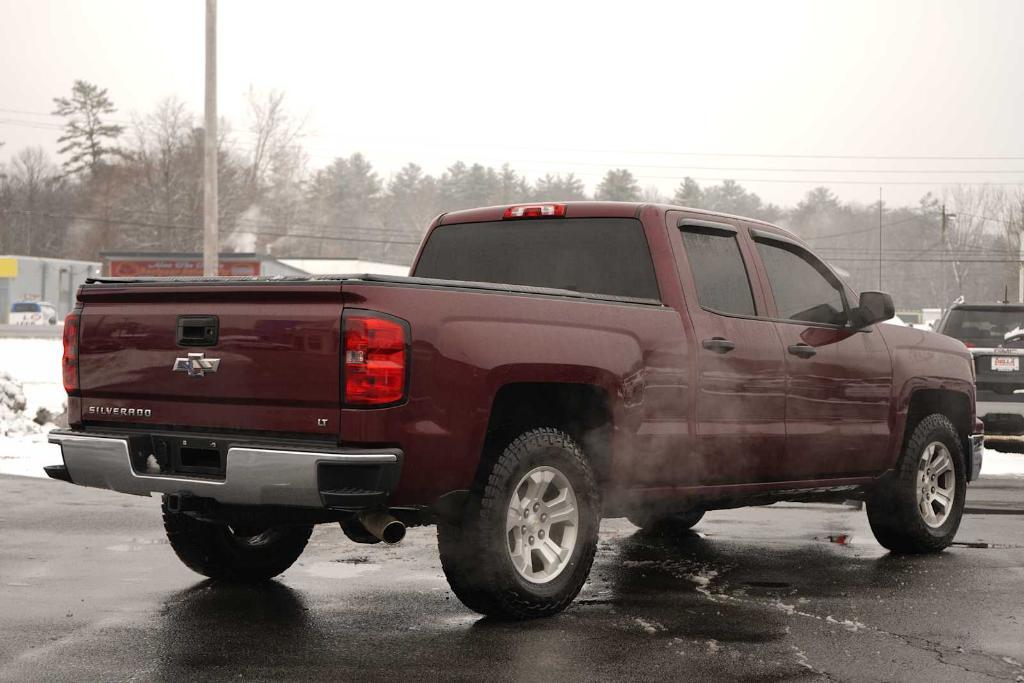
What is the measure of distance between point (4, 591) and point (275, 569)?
1.36 m

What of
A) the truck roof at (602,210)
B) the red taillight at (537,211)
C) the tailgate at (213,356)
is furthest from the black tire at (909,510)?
the tailgate at (213,356)

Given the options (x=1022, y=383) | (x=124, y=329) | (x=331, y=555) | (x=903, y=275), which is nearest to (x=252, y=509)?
(x=124, y=329)

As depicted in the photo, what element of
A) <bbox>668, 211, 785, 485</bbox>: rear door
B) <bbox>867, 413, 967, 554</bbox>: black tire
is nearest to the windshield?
<bbox>867, 413, 967, 554</bbox>: black tire

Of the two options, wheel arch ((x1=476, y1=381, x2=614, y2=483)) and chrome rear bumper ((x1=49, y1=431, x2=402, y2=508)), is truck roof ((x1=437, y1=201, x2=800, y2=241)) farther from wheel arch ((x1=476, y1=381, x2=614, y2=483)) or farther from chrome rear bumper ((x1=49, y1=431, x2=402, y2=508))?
chrome rear bumper ((x1=49, y1=431, x2=402, y2=508))

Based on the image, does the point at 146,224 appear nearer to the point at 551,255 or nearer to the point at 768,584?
the point at 551,255

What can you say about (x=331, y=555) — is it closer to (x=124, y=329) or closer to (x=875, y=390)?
(x=124, y=329)

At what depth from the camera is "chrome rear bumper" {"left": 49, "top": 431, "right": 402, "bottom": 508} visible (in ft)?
16.9

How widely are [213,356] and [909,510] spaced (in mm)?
4632

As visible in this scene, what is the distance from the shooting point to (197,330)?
18.5 ft

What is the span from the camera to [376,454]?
517 cm

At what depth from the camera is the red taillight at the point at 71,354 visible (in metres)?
6.13

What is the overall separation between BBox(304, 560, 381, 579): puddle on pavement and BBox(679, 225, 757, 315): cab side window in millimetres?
2395

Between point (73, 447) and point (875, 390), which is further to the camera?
point (875, 390)

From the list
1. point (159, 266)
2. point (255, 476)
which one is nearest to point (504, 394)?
point (255, 476)
